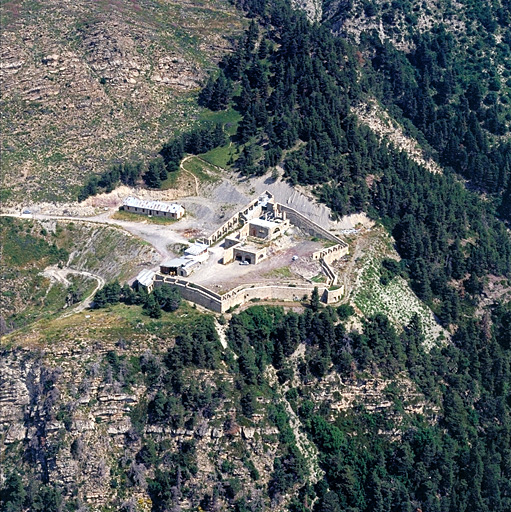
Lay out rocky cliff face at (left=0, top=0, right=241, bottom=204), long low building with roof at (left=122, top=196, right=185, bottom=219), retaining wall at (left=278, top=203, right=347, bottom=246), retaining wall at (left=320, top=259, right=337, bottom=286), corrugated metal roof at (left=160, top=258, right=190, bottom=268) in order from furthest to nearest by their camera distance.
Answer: rocky cliff face at (left=0, top=0, right=241, bottom=204), long low building with roof at (left=122, top=196, right=185, bottom=219), retaining wall at (left=278, top=203, right=347, bottom=246), retaining wall at (left=320, top=259, right=337, bottom=286), corrugated metal roof at (left=160, top=258, right=190, bottom=268)

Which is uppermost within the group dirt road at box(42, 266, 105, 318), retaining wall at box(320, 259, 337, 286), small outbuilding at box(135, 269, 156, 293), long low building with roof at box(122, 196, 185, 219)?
retaining wall at box(320, 259, 337, 286)

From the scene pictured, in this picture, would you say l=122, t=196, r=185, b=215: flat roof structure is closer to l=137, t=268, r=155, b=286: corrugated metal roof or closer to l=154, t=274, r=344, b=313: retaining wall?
l=137, t=268, r=155, b=286: corrugated metal roof

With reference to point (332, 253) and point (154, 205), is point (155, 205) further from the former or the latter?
point (332, 253)

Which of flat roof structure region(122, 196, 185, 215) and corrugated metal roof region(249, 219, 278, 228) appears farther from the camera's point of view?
flat roof structure region(122, 196, 185, 215)

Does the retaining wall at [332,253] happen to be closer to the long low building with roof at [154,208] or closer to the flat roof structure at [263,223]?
the flat roof structure at [263,223]

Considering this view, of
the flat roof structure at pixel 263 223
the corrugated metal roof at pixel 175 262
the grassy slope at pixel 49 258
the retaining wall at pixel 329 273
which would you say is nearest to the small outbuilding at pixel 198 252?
the corrugated metal roof at pixel 175 262

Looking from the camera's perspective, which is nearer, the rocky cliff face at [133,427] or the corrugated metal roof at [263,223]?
the rocky cliff face at [133,427]

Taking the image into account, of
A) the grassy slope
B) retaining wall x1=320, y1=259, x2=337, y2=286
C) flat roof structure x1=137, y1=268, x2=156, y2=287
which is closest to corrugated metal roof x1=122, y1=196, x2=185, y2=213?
the grassy slope

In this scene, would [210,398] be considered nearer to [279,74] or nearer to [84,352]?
[84,352]
